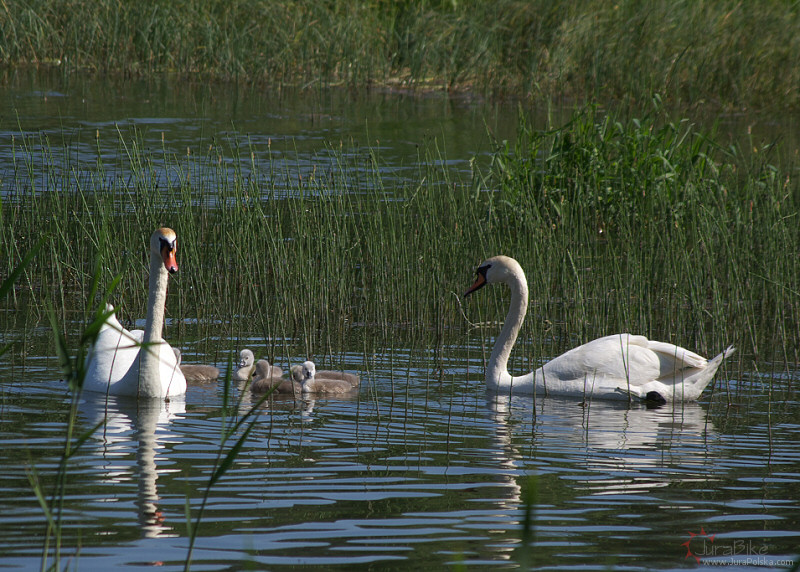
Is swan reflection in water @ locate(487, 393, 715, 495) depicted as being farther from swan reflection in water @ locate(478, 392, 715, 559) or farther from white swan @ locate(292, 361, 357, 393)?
white swan @ locate(292, 361, 357, 393)

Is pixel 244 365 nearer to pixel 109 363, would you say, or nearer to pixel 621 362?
pixel 109 363

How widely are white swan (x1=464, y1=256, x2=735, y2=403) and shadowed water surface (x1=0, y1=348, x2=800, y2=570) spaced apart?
17 cm

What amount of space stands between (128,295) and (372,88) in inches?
611

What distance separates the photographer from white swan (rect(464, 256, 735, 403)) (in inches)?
332

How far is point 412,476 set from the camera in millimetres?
6203

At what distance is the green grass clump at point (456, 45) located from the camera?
2327 cm

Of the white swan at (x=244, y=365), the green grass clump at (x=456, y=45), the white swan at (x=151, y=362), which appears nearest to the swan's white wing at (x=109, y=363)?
the white swan at (x=151, y=362)

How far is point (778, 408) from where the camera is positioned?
800 cm

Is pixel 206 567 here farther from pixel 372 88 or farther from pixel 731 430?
pixel 372 88

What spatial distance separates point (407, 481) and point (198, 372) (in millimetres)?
2797

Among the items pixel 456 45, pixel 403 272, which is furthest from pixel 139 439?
pixel 456 45

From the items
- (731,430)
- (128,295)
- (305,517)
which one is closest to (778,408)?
(731,430)

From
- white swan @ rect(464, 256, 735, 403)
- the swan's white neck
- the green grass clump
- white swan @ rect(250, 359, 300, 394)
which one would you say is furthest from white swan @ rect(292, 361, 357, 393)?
the green grass clump

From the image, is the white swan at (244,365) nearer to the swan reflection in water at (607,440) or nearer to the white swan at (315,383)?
the white swan at (315,383)
